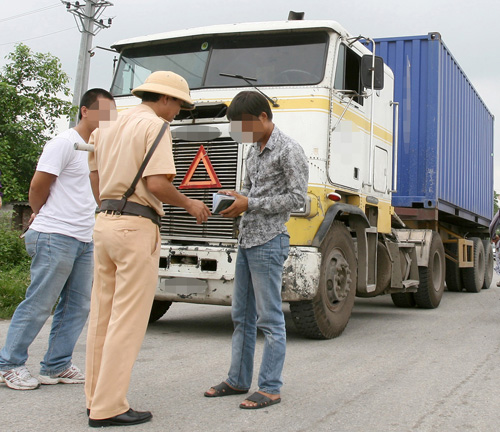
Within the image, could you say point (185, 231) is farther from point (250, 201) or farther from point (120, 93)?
point (250, 201)

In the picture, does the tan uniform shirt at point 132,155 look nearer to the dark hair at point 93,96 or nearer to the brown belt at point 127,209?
the brown belt at point 127,209

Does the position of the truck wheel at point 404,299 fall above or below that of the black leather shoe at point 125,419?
above

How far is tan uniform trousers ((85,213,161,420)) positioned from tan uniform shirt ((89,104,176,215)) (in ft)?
0.45

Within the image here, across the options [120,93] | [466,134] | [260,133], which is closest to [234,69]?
[120,93]

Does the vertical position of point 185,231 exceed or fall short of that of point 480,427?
it exceeds it

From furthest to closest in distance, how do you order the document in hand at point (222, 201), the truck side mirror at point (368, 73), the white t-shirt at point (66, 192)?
the truck side mirror at point (368, 73), the white t-shirt at point (66, 192), the document in hand at point (222, 201)

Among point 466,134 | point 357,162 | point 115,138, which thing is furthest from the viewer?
point 466,134

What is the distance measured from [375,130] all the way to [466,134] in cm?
545

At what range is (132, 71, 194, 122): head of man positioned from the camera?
3.55 m

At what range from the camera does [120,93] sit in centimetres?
704

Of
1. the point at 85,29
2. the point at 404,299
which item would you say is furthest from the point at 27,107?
the point at 404,299

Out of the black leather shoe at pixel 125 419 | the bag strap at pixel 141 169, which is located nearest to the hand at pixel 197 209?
the bag strap at pixel 141 169

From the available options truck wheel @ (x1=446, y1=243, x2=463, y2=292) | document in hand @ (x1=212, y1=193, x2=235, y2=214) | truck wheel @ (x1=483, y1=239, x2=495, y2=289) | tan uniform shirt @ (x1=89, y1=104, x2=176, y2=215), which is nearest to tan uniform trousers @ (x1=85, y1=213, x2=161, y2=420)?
tan uniform shirt @ (x1=89, y1=104, x2=176, y2=215)

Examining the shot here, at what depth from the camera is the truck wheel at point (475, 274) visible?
42.4 feet
